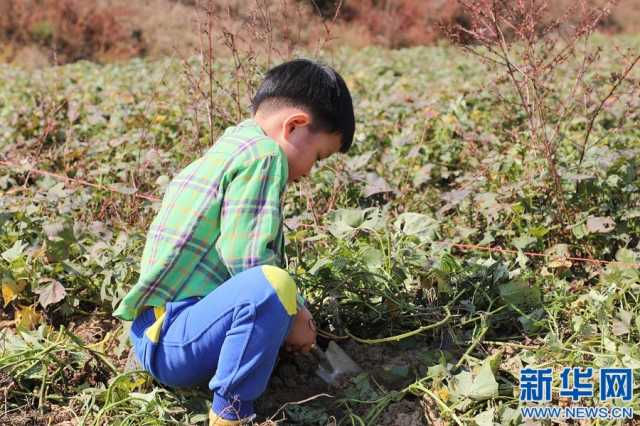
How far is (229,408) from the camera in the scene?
1853 millimetres

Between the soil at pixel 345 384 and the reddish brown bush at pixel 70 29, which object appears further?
the reddish brown bush at pixel 70 29

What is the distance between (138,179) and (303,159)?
1834 mm

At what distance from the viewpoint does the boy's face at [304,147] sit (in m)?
1.99

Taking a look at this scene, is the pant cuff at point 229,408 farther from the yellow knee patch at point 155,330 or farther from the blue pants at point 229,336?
the yellow knee patch at point 155,330

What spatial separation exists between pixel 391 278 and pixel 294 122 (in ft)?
2.25

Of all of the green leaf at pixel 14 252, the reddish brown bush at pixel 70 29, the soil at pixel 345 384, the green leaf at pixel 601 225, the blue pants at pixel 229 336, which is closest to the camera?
the blue pants at pixel 229 336

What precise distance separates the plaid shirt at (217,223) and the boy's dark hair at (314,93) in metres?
0.12

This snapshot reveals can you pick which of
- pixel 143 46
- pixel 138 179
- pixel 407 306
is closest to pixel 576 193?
pixel 407 306

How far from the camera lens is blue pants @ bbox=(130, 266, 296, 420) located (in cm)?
180

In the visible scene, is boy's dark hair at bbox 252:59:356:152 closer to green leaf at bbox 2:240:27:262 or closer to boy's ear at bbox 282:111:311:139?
boy's ear at bbox 282:111:311:139

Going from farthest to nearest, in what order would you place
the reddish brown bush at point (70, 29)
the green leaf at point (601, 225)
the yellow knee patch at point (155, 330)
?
the reddish brown bush at point (70, 29) < the green leaf at point (601, 225) < the yellow knee patch at point (155, 330)

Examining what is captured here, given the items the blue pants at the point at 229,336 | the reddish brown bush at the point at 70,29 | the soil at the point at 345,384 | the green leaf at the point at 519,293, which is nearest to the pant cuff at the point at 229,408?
the blue pants at the point at 229,336

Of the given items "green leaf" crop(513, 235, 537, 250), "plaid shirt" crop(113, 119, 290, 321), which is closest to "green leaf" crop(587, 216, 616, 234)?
"green leaf" crop(513, 235, 537, 250)

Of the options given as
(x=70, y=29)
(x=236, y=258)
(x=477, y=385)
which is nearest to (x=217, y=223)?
(x=236, y=258)
